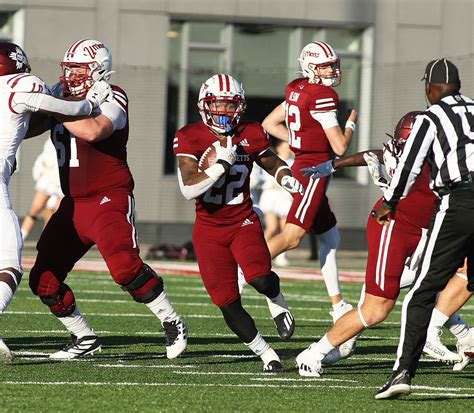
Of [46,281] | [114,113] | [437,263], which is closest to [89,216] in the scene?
[46,281]

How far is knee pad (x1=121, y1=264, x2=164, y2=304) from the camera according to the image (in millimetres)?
7848

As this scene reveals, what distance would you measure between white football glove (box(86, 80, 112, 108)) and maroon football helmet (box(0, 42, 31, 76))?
0.43m

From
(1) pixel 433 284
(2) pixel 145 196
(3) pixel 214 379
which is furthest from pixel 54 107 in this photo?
(2) pixel 145 196

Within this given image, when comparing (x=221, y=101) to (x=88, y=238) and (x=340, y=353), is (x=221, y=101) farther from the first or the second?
(x=340, y=353)

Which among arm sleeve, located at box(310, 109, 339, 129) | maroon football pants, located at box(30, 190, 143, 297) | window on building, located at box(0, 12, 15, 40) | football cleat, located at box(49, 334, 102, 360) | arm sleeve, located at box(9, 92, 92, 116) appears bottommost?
football cleat, located at box(49, 334, 102, 360)

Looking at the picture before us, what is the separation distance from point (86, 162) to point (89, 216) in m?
0.33

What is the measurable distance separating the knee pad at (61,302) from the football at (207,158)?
119 cm

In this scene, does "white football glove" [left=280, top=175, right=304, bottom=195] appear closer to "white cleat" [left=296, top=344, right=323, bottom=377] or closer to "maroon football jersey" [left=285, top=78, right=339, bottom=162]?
"white cleat" [left=296, top=344, right=323, bottom=377]

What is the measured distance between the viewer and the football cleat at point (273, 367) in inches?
293

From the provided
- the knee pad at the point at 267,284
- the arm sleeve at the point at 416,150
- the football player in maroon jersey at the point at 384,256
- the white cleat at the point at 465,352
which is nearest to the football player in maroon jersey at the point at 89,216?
the knee pad at the point at 267,284

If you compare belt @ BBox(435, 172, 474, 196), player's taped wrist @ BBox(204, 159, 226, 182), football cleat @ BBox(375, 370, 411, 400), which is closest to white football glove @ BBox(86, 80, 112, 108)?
player's taped wrist @ BBox(204, 159, 226, 182)

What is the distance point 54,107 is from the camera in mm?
7328

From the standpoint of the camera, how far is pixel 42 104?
24.0 ft

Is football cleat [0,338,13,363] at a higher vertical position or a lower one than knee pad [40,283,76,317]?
lower
